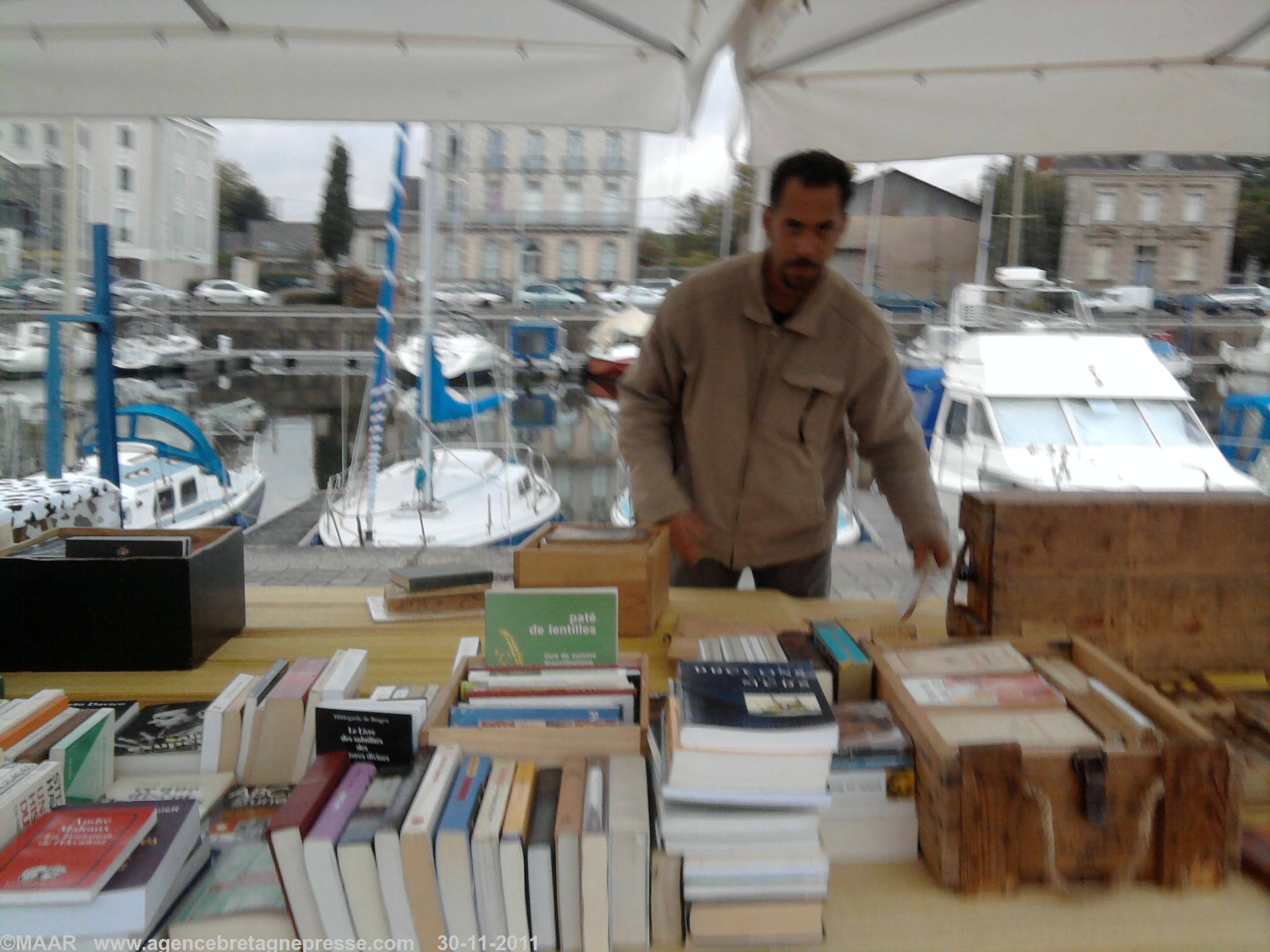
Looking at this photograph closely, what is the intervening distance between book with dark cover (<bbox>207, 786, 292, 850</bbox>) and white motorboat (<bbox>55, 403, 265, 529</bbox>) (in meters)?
5.20

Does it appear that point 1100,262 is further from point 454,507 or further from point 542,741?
point 542,741

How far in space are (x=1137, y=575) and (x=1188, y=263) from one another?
61.1 ft

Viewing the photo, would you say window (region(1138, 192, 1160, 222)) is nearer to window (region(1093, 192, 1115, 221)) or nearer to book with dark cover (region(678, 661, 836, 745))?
window (region(1093, 192, 1115, 221))

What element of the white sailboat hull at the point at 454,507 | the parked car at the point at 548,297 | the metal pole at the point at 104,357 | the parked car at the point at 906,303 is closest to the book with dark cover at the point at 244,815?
the metal pole at the point at 104,357

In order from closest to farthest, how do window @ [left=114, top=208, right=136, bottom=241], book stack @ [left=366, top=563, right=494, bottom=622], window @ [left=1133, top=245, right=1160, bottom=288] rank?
book stack @ [left=366, top=563, right=494, bottom=622], window @ [left=114, top=208, right=136, bottom=241], window @ [left=1133, top=245, right=1160, bottom=288]

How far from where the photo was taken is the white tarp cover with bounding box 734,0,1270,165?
7.57 ft

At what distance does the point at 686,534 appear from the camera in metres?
2.31

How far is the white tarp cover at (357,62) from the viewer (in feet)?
7.76

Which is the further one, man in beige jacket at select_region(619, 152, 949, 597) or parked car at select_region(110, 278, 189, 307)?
parked car at select_region(110, 278, 189, 307)

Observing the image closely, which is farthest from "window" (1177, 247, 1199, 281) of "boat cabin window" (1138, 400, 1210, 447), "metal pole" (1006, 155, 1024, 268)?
"boat cabin window" (1138, 400, 1210, 447)

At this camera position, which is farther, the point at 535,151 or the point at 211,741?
the point at 535,151

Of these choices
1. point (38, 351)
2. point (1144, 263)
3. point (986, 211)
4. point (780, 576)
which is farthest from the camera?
point (1144, 263)

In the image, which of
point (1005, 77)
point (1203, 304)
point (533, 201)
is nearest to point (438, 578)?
point (1005, 77)

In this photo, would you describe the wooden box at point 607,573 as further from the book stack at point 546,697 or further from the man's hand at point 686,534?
the book stack at point 546,697
